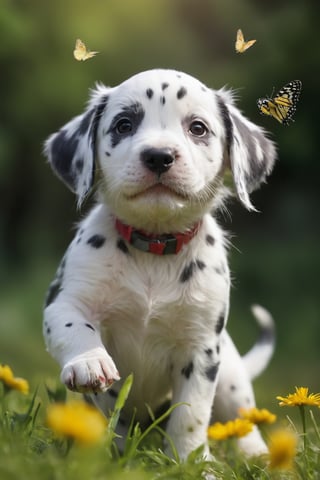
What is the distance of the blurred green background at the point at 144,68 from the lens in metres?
16.3

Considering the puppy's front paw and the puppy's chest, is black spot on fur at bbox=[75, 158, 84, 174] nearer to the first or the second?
the puppy's chest

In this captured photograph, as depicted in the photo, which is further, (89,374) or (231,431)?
(89,374)

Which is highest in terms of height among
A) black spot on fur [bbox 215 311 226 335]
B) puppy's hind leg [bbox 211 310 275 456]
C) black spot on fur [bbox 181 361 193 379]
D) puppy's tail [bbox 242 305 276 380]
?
black spot on fur [bbox 215 311 226 335]

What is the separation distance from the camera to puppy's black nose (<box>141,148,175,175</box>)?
4102 millimetres

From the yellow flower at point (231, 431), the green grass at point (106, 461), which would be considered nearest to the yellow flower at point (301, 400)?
the green grass at point (106, 461)

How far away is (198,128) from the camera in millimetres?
4551

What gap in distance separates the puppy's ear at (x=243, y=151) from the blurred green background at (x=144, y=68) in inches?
378

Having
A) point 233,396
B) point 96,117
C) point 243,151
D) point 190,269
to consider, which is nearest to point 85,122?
point 96,117

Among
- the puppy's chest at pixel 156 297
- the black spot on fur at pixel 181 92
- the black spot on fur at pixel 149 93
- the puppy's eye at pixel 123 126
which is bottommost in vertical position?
the puppy's chest at pixel 156 297

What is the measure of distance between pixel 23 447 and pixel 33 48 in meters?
15.9

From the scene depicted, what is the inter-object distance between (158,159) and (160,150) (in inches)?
1.7

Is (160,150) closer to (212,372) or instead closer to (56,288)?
(56,288)

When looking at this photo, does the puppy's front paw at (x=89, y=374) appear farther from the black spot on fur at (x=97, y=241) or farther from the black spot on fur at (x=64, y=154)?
the black spot on fur at (x=64, y=154)

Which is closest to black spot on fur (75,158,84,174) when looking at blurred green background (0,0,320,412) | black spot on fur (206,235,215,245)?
black spot on fur (206,235,215,245)
